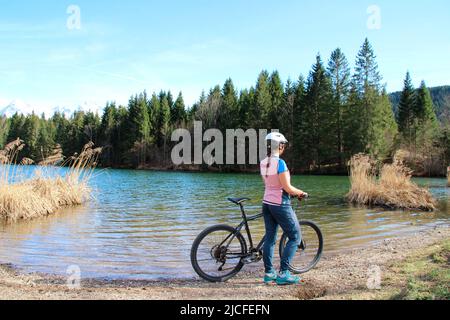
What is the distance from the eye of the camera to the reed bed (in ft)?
52.6

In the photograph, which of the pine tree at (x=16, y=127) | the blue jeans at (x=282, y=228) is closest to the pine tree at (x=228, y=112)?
the pine tree at (x=16, y=127)

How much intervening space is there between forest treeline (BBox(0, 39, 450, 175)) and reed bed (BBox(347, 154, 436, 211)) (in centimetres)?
2721

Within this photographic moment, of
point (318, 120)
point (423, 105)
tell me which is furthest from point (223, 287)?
point (423, 105)

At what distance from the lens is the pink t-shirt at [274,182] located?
5.45 meters

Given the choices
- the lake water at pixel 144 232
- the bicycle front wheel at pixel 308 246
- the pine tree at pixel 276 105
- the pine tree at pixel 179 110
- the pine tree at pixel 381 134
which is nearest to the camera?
the bicycle front wheel at pixel 308 246

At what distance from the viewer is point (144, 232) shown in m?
10.8

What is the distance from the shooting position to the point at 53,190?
1473 cm

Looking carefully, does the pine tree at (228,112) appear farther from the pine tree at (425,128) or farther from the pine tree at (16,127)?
the pine tree at (16,127)

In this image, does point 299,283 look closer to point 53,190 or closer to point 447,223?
point 447,223

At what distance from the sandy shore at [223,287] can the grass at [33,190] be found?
246 inches

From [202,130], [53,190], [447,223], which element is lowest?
[447,223]

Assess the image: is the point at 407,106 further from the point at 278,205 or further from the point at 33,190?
the point at 278,205
